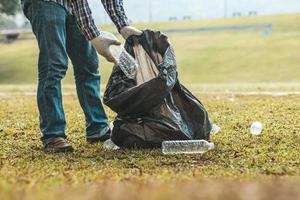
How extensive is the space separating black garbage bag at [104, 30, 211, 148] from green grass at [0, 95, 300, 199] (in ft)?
0.55

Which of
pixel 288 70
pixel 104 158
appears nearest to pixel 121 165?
pixel 104 158

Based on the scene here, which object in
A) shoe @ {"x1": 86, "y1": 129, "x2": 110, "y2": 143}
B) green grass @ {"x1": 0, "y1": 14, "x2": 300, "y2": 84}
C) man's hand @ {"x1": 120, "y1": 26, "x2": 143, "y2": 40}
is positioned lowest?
green grass @ {"x1": 0, "y1": 14, "x2": 300, "y2": 84}

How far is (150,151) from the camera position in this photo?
15.1ft

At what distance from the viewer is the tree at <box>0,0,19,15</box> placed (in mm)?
46281

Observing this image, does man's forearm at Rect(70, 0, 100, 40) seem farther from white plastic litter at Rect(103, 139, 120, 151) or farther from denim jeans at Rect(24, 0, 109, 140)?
white plastic litter at Rect(103, 139, 120, 151)

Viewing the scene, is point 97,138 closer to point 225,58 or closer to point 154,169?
point 154,169

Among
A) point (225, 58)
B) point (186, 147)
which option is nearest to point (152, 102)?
point (186, 147)

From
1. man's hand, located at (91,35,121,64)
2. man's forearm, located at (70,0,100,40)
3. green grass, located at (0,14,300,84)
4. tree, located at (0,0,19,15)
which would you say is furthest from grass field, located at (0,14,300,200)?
tree, located at (0,0,19,15)

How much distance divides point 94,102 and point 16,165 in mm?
1473

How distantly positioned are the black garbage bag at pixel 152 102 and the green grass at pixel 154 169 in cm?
17

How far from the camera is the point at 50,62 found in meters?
4.75

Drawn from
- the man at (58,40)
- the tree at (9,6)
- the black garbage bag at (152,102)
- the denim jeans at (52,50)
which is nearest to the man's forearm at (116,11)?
the man at (58,40)

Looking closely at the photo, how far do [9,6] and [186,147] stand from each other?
43.7 meters

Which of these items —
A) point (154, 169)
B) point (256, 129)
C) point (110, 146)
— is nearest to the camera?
point (154, 169)
